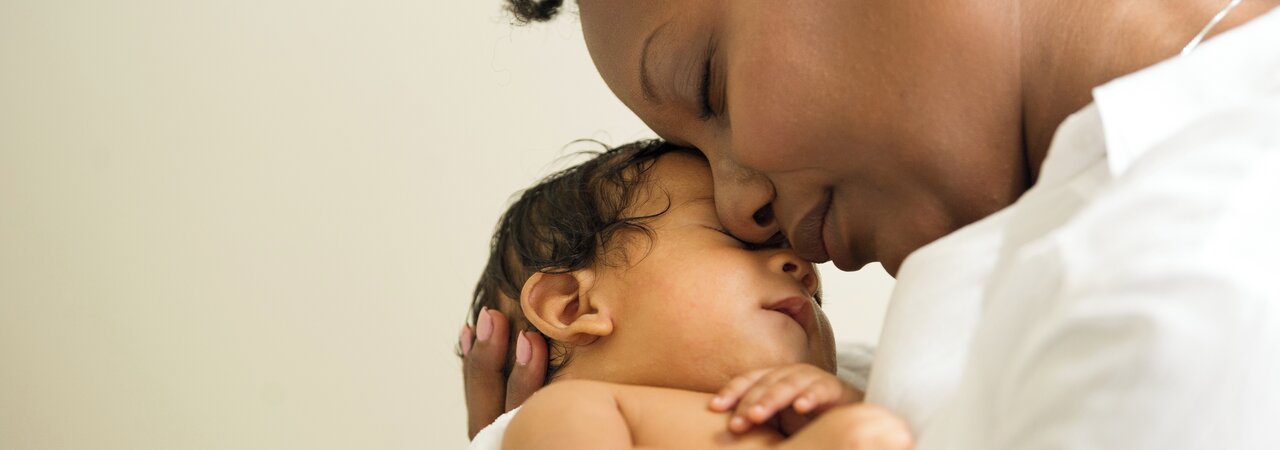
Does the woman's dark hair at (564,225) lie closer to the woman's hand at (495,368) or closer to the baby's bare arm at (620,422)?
the woman's hand at (495,368)

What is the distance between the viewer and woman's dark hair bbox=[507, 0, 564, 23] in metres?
1.33

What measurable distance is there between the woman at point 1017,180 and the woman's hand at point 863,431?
0.05 ft

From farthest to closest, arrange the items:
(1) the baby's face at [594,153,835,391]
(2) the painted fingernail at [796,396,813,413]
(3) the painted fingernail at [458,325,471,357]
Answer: (3) the painted fingernail at [458,325,471,357]
(1) the baby's face at [594,153,835,391]
(2) the painted fingernail at [796,396,813,413]

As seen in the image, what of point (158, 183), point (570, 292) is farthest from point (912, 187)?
point (158, 183)

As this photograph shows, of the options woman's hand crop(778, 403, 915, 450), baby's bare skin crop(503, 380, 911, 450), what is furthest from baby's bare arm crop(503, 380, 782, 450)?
woman's hand crop(778, 403, 915, 450)

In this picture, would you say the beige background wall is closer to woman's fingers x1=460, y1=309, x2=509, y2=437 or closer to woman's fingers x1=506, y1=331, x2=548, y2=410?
woman's fingers x1=460, y1=309, x2=509, y2=437

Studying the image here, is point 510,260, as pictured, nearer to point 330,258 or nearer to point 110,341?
point 330,258

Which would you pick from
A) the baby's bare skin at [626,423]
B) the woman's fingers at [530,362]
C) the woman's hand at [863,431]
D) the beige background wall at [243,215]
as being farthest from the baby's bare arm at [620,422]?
the beige background wall at [243,215]

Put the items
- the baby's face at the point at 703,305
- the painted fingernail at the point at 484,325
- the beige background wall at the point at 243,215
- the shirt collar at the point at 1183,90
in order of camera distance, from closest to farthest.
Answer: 1. the shirt collar at the point at 1183,90
2. the baby's face at the point at 703,305
3. the painted fingernail at the point at 484,325
4. the beige background wall at the point at 243,215

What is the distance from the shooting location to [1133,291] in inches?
21.9

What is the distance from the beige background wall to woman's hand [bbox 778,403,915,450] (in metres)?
1.34

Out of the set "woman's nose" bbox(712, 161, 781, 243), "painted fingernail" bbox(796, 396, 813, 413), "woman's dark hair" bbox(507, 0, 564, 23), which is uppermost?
"woman's dark hair" bbox(507, 0, 564, 23)

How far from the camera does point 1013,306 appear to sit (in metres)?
0.62

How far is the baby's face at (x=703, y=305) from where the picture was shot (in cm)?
102
